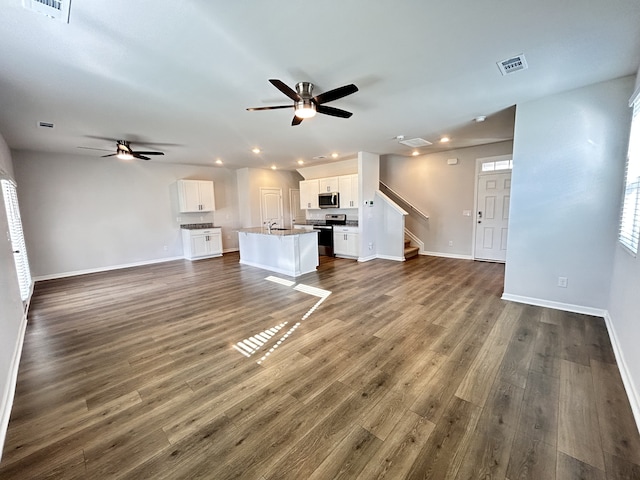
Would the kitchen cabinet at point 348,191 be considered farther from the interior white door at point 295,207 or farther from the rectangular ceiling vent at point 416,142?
the interior white door at point 295,207

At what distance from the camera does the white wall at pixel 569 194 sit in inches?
117

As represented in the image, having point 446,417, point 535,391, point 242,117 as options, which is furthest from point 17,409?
point 535,391

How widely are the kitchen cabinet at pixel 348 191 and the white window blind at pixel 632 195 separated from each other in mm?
4487

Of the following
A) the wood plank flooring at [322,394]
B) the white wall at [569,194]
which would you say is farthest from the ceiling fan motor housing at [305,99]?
the white wall at [569,194]

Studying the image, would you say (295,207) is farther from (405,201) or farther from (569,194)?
(569,194)

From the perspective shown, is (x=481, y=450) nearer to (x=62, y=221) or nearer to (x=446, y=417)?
(x=446, y=417)

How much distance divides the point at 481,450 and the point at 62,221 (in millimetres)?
8054

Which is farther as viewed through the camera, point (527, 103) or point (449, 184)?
point (449, 184)

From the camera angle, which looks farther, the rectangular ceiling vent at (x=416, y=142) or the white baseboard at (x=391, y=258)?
the white baseboard at (x=391, y=258)

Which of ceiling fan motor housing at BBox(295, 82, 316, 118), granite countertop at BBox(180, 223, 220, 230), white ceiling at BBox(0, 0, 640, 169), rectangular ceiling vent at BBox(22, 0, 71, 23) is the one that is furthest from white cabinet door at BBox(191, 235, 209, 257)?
rectangular ceiling vent at BBox(22, 0, 71, 23)

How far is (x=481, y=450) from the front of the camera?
61.0 inches

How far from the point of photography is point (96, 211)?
20.5ft

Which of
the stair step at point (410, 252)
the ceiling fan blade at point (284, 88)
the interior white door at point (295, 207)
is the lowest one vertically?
the stair step at point (410, 252)

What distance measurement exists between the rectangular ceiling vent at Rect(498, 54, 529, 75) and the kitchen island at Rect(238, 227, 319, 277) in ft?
12.8
